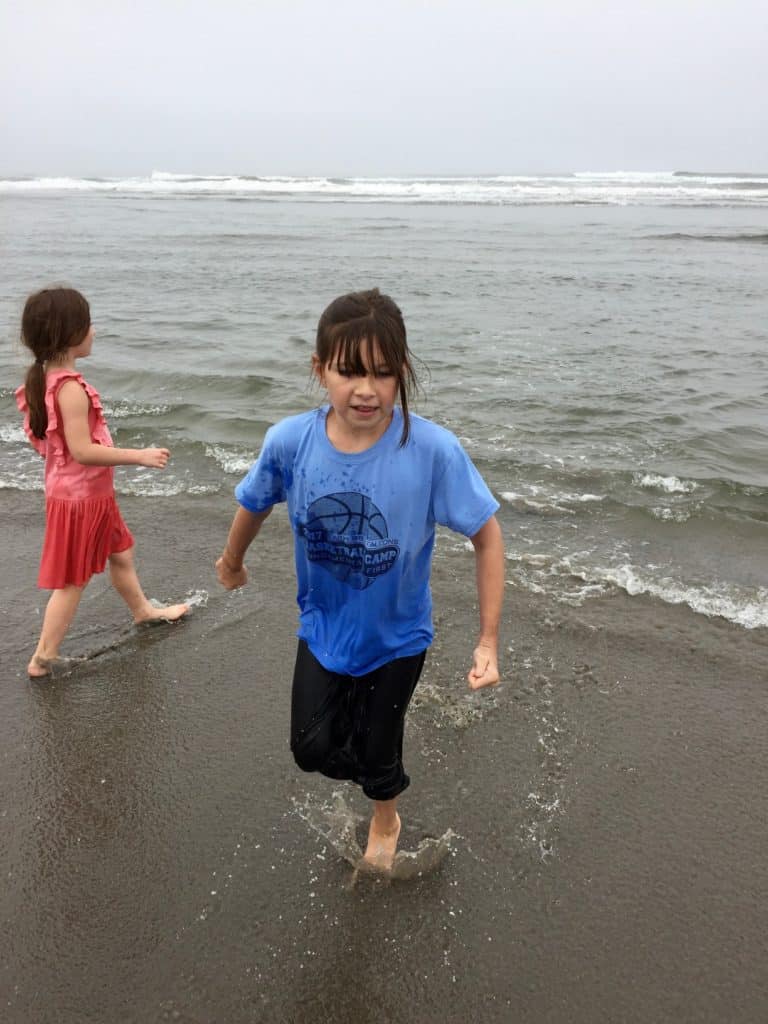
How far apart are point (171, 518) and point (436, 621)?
2.23 m

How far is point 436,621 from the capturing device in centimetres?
404

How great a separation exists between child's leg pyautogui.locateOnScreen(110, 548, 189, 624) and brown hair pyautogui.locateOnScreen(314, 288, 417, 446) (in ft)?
7.25

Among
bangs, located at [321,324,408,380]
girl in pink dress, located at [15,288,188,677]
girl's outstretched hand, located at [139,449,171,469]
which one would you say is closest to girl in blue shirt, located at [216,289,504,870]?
bangs, located at [321,324,408,380]

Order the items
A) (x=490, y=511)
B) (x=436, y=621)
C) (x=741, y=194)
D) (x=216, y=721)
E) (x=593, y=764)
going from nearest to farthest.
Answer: (x=490, y=511) → (x=593, y=764) → (x=216, y=721) → (x=436, y=621) → (x=741, y=194)

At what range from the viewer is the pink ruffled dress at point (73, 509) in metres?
3.42

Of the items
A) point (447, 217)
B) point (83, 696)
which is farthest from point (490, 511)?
point (447, 217)

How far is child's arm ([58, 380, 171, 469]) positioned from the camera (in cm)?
318

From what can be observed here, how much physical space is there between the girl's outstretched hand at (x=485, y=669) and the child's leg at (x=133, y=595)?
2.23m

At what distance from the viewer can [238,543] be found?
2.44m

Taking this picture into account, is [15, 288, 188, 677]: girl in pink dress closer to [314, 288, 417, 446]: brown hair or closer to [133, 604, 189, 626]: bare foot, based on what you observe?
[133, 604, 189, 626]: bare foot

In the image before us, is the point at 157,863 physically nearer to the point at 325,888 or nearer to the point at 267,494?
the point at 325,888

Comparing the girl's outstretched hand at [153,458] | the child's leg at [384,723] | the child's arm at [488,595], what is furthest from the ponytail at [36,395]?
the child's arm at [488,595]

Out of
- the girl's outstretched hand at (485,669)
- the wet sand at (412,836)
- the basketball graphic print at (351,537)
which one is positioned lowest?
the wet sand at (412,836)

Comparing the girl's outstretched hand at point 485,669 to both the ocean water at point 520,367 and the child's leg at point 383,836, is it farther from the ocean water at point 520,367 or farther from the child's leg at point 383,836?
the ocean water at point 520,367
